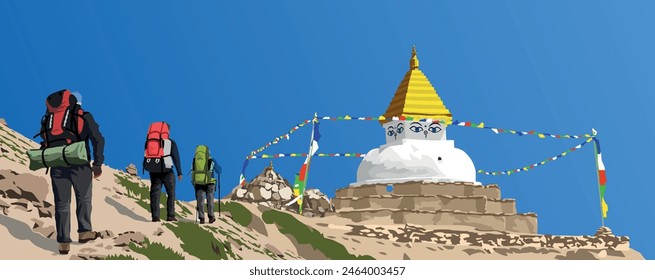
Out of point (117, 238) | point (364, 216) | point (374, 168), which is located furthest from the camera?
point (374, 168)

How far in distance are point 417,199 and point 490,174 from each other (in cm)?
674

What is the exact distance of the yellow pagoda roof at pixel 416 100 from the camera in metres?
38.3

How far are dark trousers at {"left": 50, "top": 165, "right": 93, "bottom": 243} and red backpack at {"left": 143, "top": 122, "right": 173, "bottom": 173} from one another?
3611 mm

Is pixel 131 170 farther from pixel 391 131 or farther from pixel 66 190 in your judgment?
pixel 391 131

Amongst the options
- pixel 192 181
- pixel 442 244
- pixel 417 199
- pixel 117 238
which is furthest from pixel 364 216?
pixel 117 238

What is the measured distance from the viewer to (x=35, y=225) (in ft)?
46.3

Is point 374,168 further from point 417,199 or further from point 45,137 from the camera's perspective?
point 45,137

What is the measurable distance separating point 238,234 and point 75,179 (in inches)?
309

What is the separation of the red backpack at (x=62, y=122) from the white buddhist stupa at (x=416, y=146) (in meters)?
25.1

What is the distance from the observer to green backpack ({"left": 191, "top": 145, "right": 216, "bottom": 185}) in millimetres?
17969

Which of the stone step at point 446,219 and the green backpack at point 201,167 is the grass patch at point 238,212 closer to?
the green backpack at point 201,167

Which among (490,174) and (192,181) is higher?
(490,174)

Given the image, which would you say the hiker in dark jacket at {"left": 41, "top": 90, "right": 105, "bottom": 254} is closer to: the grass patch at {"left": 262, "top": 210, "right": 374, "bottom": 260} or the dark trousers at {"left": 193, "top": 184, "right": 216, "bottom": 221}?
the dark trousers at {"left": 193, "top": 184, "right": 216, "bottom": 221}

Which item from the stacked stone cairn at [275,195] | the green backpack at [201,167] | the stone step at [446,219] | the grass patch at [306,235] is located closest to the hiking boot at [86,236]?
the green backpack at [201,167]
